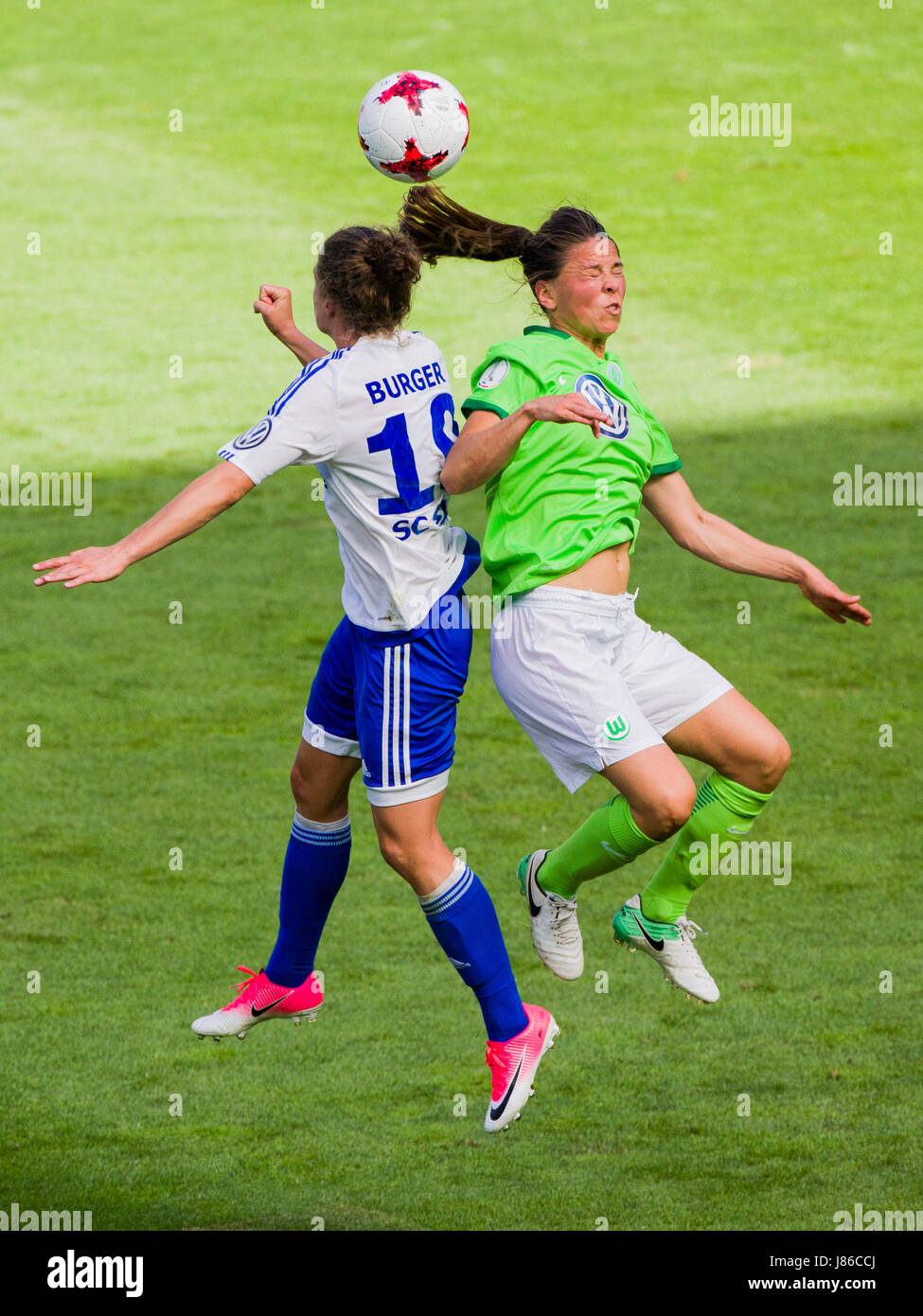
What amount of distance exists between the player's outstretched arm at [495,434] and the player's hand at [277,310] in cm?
70

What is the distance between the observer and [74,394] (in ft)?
60.7

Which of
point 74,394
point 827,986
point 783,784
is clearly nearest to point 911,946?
point 827,986

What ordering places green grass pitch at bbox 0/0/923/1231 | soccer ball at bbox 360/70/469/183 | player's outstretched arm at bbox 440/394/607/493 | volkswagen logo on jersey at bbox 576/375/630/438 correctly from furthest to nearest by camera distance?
green grass pitch at bbox 0/0/923/1231, soccer ball at bbox 360/70/469/183, volkswagen logo on jersey at bbox 576/375/630/438, player's outstretched arm at bbox 440/394/607/493

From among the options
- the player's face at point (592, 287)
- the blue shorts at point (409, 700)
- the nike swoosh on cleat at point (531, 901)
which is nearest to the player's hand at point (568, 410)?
the player's face at point (592, 287)

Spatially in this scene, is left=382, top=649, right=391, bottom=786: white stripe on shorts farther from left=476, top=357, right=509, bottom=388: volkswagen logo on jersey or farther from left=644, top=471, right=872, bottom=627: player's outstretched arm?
left=644, top=471, right=872, bottom=627: player's outstretched arm

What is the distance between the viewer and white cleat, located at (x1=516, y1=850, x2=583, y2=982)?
5.66 m

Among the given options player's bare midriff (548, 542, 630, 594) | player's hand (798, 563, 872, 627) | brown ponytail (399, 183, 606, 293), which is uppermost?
brown ponytail (399, 183, 606, 293)

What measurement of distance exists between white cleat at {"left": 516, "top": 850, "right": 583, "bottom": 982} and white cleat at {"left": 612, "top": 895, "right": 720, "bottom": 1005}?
151mm

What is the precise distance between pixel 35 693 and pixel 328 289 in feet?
26.1

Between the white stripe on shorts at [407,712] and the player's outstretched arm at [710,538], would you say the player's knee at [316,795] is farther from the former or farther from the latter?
the player's outstretched arm at [710,538]

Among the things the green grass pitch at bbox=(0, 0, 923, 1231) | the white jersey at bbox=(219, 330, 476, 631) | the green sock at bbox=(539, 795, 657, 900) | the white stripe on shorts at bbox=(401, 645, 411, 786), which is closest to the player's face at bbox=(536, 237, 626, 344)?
the white jersey at bbox=(219, 330, 476, 631)

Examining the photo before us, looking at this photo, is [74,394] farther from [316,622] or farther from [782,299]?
[782,299]

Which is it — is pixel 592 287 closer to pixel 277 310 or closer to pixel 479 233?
pixel 479 233

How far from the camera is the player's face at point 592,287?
17.1 ft
